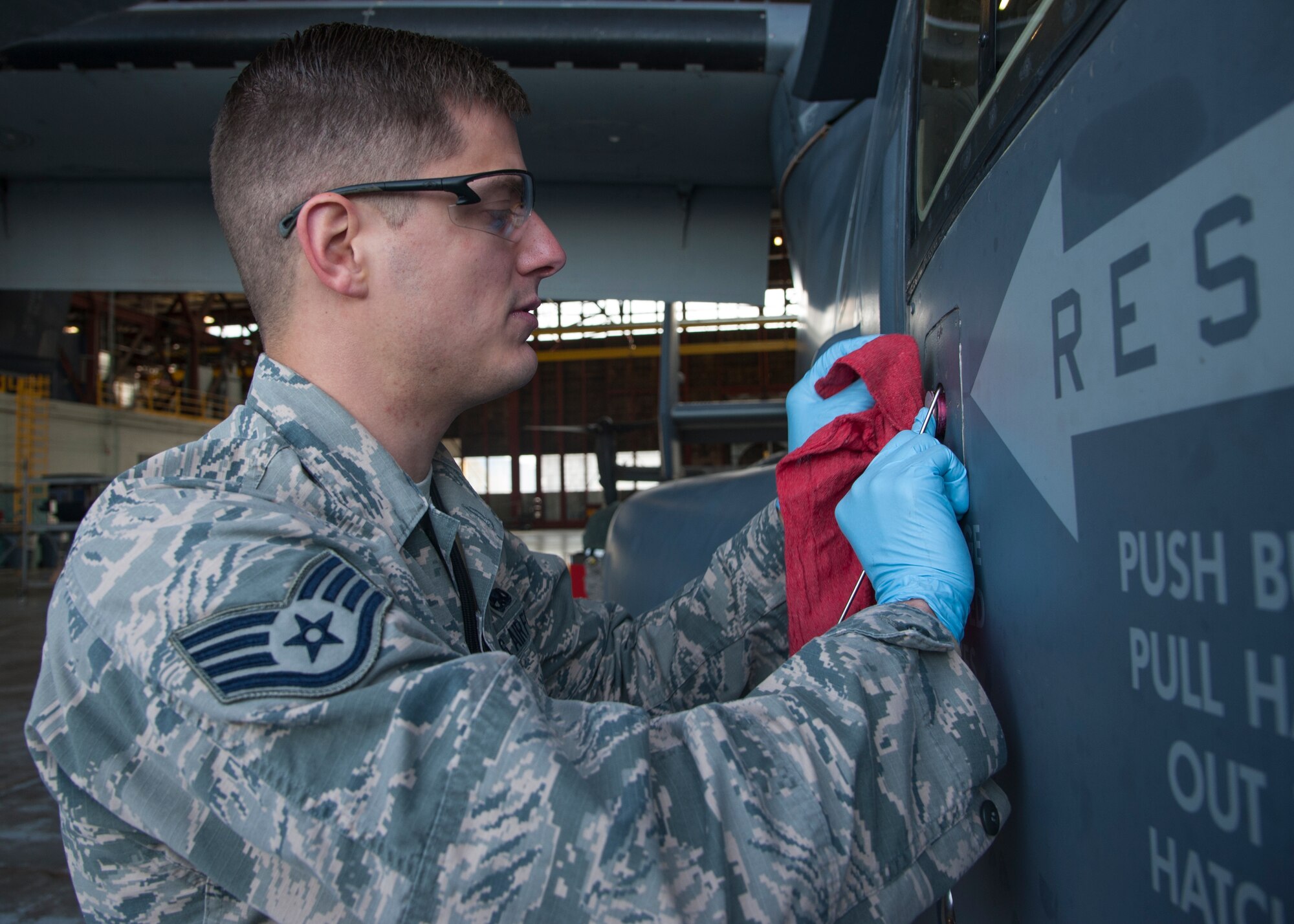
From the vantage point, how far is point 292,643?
0.70 m

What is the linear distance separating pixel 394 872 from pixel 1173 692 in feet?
1.89

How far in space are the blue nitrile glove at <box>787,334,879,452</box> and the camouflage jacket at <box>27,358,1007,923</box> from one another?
553 millimetres

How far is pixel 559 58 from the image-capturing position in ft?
11.6

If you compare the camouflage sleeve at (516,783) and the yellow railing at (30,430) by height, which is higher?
the yellow railing at (30,430)

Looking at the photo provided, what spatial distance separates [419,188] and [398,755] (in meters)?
0.74

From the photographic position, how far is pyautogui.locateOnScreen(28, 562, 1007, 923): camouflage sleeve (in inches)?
25.8

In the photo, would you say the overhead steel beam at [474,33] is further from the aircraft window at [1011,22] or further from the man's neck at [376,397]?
the aircraft window at [1011,22]

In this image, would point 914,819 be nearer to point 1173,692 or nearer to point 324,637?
point 1173,692

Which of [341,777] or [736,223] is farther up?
[736,223]

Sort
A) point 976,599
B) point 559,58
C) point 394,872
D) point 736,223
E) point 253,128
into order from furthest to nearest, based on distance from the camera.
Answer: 1. point 736,223
2. point 559,58
3. point 253,128
4. point 976,599
5. point 394,872

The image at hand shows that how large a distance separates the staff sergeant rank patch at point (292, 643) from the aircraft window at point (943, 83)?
864 millimetres

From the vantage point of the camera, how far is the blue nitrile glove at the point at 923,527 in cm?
97

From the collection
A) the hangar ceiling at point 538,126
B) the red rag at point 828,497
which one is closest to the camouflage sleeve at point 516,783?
the red rag at point 828,497

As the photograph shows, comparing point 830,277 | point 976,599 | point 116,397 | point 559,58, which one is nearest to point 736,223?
point 559,58
